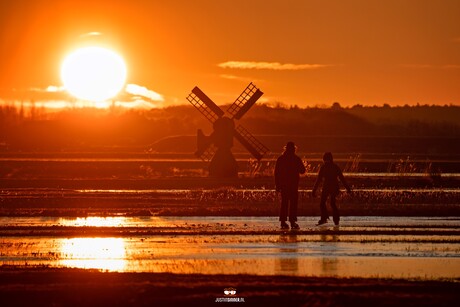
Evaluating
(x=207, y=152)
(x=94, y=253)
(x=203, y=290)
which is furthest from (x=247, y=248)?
(x=207, y=152)

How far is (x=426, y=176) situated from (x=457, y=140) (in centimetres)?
6571

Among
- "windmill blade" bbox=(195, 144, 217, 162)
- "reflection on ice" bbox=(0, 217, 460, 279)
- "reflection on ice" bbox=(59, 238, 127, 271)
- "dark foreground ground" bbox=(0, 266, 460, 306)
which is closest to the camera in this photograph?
"dark foreground ground" bbox=(0, 266, 460, 306)

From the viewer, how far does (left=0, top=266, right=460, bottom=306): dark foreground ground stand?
17.5m

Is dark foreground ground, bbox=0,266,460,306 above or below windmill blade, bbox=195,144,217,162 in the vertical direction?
below

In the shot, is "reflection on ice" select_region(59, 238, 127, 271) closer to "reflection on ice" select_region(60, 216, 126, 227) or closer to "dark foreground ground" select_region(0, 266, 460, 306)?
"dark foreground ground" select_region(0, 266, 460, 306)

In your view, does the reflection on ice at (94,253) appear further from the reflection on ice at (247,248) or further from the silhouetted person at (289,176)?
the silhouetted person at (289,176)

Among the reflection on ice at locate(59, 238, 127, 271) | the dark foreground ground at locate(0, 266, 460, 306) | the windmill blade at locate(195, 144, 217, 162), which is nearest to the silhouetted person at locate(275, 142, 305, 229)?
the reflection on ice at locate(59, 238, 127, 271)

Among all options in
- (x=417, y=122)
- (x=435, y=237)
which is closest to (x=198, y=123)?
(x=417, y=122)

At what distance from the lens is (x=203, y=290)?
18.6m

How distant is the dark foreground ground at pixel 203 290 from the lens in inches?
690

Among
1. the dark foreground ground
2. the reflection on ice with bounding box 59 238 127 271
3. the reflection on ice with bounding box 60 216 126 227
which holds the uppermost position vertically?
the reflection on ice with bounding box 60 216 126 227

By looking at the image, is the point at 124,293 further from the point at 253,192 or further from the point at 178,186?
the point at 178,186

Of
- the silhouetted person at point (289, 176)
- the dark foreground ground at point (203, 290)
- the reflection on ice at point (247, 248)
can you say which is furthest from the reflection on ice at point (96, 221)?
the dark foreground ground at point (203, 290)

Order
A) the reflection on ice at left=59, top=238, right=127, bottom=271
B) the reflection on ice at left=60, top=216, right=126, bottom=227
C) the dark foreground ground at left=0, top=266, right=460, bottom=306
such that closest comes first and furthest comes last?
the dark foreground ground at left=0, top=266, right=460, bottom=306, the reflection on ice at left=59, top=238, right=127, bottom=271, the reflection on ice at left=60, top=216, right=126, bottom=227
